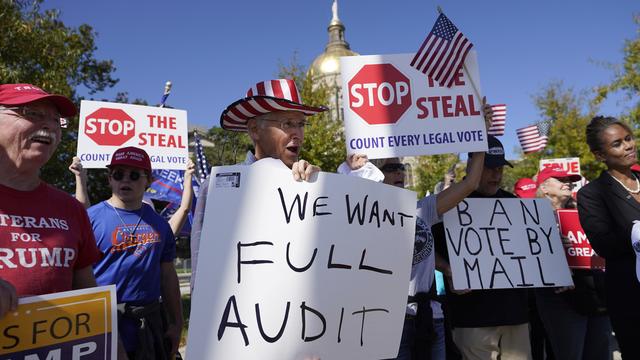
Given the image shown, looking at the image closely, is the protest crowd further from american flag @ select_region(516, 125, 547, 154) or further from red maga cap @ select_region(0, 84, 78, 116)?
american flag @ select_region(516, 125, 547, 154)

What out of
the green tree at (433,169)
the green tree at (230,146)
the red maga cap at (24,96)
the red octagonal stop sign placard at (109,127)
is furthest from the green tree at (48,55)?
the green tree at (433,169)

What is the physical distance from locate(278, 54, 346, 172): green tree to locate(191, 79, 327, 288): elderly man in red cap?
42.6 feet

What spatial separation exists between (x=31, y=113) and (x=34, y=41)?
8.09m

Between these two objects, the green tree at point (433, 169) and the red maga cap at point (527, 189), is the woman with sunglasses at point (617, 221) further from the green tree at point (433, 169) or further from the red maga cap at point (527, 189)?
the green tree at point (433, 169)

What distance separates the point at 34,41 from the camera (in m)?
8.34

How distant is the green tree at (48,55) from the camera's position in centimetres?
789

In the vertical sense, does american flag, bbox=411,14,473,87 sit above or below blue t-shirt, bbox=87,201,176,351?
above

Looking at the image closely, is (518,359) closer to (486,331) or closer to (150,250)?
(486,331)

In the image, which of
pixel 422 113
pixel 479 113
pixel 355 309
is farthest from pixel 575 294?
pixel 355 309

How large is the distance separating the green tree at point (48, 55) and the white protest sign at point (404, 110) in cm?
705

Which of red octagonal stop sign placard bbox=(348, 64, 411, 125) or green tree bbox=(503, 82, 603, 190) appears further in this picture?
green tree bbox=(503, 82, 603, 190)

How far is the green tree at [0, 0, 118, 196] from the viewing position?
7.89m

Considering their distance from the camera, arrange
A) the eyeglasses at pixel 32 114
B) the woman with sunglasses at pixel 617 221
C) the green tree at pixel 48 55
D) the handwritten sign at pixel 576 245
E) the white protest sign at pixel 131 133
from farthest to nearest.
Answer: the green tree at pixel 48 55, the white protest sign at pixel 131 133, the handwritten sign at pixel 576 245, the woman with sunglasses at pixel 617 221, the eyeglasses at pixel 32 114

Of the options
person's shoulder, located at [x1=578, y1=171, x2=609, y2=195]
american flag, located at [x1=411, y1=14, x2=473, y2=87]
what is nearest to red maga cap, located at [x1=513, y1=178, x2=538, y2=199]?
person's shoulder, located at [x1=578, y1=171, x2=609, y2=195]
